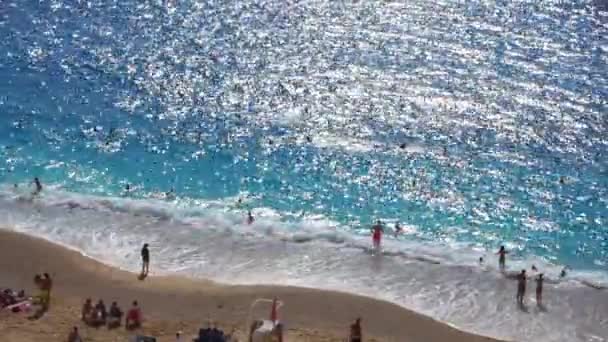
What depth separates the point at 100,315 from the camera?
34094 mm

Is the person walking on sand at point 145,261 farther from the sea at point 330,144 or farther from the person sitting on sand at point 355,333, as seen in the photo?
the person sitting on sand at point 355,333

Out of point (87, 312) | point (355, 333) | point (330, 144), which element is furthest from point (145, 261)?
point (330, 144)

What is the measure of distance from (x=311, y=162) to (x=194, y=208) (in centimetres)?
731

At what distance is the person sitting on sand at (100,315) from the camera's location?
33844 mm

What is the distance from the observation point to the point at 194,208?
45875 mm

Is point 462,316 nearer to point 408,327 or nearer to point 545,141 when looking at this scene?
point 408,327

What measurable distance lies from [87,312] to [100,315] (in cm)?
46

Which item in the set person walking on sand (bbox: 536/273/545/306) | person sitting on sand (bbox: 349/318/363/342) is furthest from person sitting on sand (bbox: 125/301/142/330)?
person walking on sand (bbox: 536/273/545/306)

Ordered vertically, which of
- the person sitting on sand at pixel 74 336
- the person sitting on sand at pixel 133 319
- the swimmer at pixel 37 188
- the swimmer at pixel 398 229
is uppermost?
the swimmer at pixel 37 188

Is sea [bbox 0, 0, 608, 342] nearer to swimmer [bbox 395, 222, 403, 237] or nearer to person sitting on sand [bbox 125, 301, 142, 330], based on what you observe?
swimmer [bbox 395, 222, 403, 237]

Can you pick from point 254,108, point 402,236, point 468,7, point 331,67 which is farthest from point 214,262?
point 468,7

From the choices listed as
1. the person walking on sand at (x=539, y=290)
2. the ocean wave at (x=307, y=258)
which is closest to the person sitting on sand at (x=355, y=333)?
the ocean wave at (x=307, y=258)

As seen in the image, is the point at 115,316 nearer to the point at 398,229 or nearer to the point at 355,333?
the point at 355,333

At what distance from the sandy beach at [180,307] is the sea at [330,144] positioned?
1.28 meters
